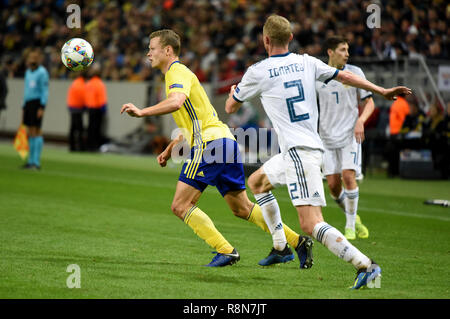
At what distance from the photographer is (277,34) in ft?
20.1

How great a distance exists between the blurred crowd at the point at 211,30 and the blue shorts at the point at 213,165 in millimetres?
13307

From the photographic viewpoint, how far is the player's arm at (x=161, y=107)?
19.1 feet

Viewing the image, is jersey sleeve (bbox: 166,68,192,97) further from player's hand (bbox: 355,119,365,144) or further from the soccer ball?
player's hand (bbox: 355,119,365,144)

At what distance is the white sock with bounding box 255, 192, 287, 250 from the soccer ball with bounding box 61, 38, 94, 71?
10.2 feet

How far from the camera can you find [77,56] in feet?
29.2

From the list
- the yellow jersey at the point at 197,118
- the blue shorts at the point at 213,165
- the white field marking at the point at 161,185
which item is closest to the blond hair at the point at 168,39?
the yellow jersey at the point at 197,118

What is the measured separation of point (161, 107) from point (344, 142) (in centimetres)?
376

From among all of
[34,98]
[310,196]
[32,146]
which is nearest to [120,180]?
[32,146]

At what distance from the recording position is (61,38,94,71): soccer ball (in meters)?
8.86

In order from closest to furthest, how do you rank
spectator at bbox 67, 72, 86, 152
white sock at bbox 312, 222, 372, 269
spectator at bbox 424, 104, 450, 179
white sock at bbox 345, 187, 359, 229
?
white sock at bbox 312, 222, 372, 269 < white sock at bbox 345, 187, 359, 229 < spectator at bbox 424, 104, 450, 179 < spectator at bbox 67, 72, 86, 152

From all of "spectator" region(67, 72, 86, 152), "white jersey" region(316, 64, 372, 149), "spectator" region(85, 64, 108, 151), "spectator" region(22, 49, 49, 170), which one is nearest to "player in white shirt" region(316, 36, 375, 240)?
"white jersey" region(316, 64, 372, 149)

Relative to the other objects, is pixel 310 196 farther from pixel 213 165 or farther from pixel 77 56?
pixel 77 56

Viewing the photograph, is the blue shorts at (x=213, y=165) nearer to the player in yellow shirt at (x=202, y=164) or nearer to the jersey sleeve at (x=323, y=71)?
the player in yellow shirt at (x=202, y=164)

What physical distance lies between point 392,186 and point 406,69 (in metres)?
3.53
